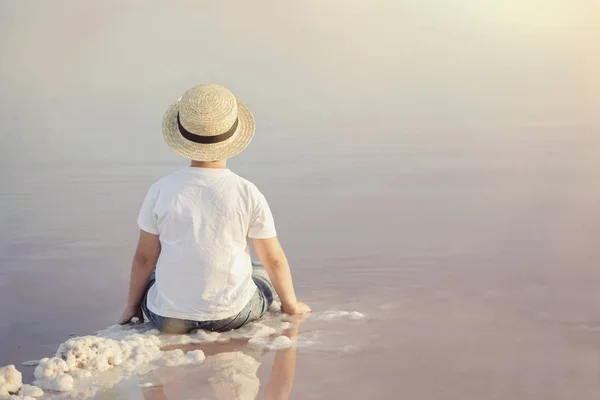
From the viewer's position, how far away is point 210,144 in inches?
107

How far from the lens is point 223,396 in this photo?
227cm

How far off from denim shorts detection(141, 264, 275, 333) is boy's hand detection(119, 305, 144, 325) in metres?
0.04

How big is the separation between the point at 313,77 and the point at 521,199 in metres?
4.37

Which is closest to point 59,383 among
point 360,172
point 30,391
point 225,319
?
point 30,391

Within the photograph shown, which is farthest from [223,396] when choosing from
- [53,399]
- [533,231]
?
[533,231]

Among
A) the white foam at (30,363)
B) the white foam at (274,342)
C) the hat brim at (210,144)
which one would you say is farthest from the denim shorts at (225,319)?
the hat brim at (210,144)

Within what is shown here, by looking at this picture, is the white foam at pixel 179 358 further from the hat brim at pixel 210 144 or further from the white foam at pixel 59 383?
the hat brim at pixel 210 144

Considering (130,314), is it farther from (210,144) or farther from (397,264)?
(397,264)

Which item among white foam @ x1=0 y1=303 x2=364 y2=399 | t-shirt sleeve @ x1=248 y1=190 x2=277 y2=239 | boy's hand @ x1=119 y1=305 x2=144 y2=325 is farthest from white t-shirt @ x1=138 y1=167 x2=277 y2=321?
boy's hand @ x1=119 y1=305 x2=144 y2=325

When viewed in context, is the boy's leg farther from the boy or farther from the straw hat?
the straw hat

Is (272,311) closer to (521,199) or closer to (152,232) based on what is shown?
(152,232)

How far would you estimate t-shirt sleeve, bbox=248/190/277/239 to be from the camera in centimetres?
270

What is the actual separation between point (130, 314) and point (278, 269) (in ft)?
1.82

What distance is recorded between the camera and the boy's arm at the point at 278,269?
2.80 m
